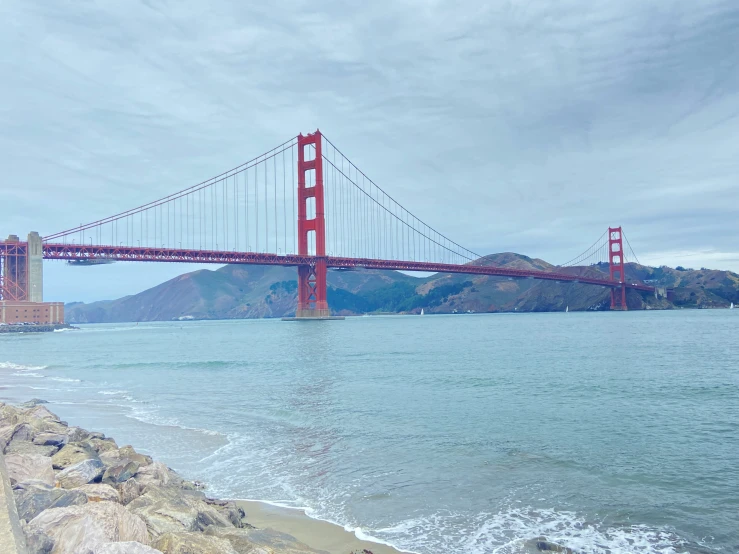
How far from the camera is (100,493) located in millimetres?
4930

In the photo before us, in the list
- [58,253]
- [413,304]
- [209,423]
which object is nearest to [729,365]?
[209,423]

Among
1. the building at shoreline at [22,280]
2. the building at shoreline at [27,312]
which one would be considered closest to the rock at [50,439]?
the building at shoreline at [22,280]

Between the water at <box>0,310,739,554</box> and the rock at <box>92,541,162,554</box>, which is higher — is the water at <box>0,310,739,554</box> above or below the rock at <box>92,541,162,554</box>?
below

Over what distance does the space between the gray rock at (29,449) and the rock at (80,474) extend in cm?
118

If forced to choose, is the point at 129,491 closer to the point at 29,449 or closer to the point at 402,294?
the point at 29,449

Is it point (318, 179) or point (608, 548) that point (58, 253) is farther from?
point (608, 548)

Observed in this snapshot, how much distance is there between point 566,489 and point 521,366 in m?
12.9

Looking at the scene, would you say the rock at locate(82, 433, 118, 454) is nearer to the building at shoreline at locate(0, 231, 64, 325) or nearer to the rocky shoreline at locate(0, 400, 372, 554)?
the rocky shoreline at locate(0, 400, 372, 554)

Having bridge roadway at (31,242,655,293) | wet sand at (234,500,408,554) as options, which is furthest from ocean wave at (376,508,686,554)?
bridge roadway at (31,242,655,293)

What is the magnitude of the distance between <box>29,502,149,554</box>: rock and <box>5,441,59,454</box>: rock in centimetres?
317

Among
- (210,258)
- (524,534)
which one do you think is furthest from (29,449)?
(210,258)

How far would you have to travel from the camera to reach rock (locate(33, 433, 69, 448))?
7085 millimetres

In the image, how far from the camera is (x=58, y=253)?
5084 cm

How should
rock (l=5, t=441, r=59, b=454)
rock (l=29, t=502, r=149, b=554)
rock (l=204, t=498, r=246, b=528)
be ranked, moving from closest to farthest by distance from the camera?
rock (l=29, t=502, r=149, b=554), rock (l=204, t=498, r=246, b=528), rock (l=5, t=441, r=59, b=454)
